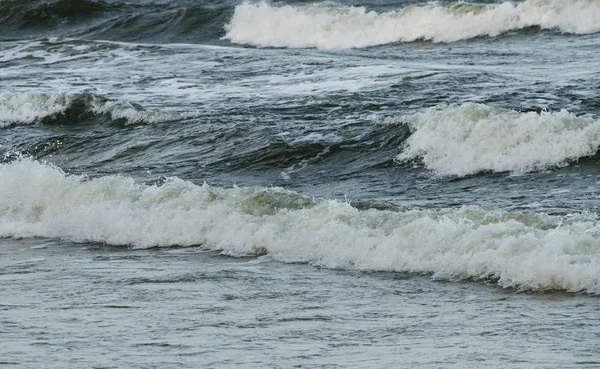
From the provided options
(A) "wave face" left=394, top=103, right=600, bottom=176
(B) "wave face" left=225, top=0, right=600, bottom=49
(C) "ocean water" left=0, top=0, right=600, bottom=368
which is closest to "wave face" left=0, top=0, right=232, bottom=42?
(B) "wave face" left=225, top=0, right=600, bottom=49

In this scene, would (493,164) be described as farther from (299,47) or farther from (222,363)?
(299,47)

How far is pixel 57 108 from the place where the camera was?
18.5 m

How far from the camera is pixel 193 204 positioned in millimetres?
10656

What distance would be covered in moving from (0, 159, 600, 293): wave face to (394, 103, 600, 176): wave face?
9.41 feet

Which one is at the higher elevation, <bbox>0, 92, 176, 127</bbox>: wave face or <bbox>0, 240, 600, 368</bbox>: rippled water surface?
<bbox>0, 240, 600, 368</bbox>: rippled water surface

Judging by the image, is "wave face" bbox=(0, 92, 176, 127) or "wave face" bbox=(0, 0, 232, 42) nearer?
"wave face" bbox=(0, 92, 176, 127)

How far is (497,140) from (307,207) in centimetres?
363

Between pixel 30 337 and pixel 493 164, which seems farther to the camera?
pixel 493 164

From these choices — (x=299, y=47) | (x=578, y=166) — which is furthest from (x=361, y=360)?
(x=299, y=47)

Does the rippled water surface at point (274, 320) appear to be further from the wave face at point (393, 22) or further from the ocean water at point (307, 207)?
the wave face at point (393, 22)

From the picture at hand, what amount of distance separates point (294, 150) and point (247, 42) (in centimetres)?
1636

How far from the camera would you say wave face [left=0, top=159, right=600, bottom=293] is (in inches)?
307

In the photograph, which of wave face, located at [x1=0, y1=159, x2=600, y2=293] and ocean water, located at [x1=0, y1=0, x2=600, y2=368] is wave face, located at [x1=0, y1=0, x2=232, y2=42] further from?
wave face, located at [x1=0, y1=159, x2=600, y2=293]

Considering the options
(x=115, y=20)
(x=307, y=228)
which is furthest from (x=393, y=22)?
(x=307, y=228)
